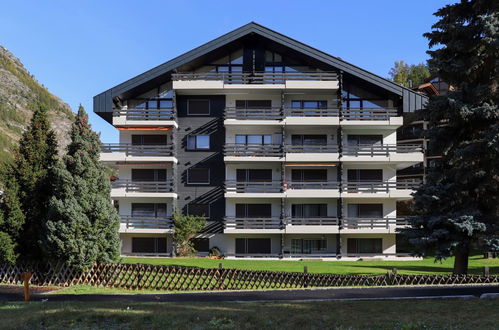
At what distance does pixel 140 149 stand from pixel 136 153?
43 cm

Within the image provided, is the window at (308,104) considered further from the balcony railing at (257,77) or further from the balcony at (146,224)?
the balcony at (146,224)

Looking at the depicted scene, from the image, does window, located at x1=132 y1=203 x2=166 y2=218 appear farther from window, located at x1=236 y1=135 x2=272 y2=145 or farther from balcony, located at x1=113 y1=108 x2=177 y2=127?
window, located at x1=236 y1=135 x2=272 y2=145

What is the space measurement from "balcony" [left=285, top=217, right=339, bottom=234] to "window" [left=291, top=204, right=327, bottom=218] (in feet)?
2.44

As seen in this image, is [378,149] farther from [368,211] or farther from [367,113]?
[368,211]

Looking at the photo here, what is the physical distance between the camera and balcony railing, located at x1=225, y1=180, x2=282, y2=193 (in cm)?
4034

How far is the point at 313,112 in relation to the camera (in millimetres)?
41062

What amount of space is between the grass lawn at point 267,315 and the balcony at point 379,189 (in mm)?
26092

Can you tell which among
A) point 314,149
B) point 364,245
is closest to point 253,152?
point 314,149

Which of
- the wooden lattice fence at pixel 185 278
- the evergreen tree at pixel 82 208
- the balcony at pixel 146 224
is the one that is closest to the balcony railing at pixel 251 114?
the balcony at pixel 146 224

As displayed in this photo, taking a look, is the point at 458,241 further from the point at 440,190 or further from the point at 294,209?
the point at 294,209

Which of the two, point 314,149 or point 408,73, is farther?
point 408,73

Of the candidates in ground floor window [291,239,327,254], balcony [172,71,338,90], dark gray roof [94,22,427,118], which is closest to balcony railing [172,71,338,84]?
balcony [172,71,338,90]

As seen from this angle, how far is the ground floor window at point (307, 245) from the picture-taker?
135 feet

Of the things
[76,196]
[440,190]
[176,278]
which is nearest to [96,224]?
[76,196]
